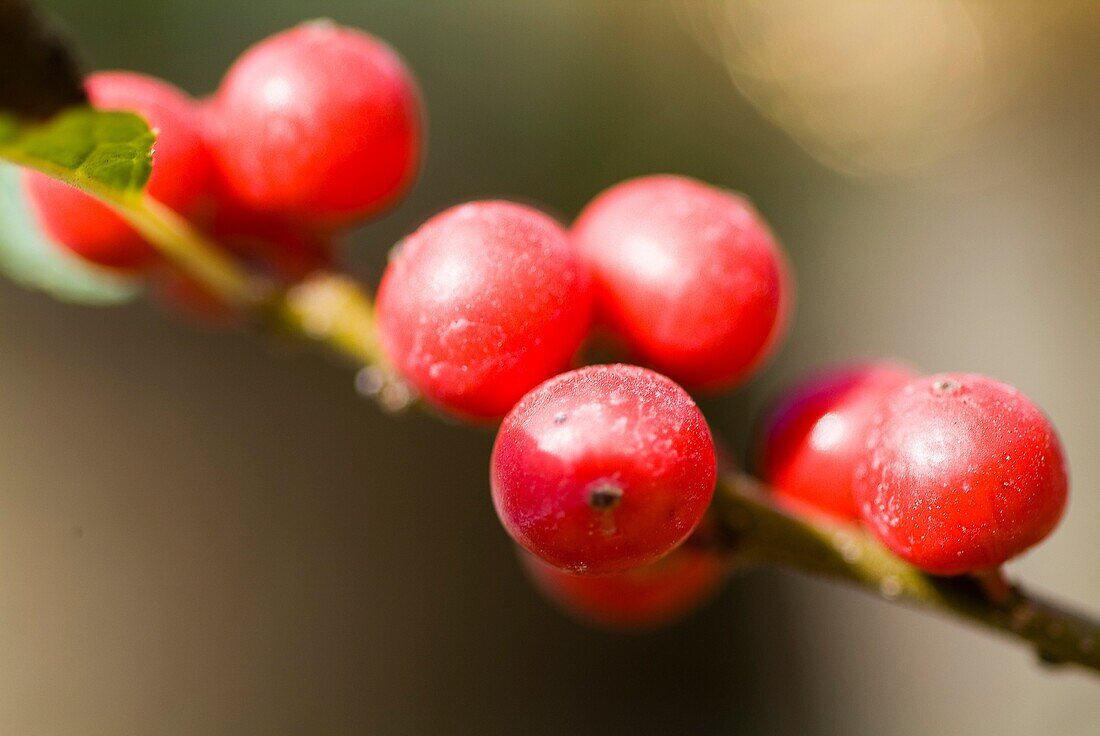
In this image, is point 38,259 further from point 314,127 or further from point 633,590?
point 633,590

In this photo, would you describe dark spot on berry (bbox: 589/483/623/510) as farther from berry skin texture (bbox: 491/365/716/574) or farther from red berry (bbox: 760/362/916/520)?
red berry (bbox: 760/362/916/520)

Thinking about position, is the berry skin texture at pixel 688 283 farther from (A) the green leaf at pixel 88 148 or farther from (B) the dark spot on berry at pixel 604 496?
(A) the green leaf at pixel 88 148

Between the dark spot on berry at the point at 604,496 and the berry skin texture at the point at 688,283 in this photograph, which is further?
the berry skin texture at the point at 688,283

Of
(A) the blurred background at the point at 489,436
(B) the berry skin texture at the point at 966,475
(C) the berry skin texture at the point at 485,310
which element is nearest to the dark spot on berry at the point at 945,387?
(B) the berry skin texture at the point at 966,475

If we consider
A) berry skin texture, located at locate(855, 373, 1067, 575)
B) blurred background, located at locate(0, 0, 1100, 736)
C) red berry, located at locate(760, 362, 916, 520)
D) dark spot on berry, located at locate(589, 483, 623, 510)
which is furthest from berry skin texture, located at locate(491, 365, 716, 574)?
blurred background, located at locate(0, 0, 1100, 736)

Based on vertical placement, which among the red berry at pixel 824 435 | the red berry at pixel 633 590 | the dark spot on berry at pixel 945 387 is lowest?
the red berry at pixel 633 590

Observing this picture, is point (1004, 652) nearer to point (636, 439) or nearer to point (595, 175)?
point (595, 175)
